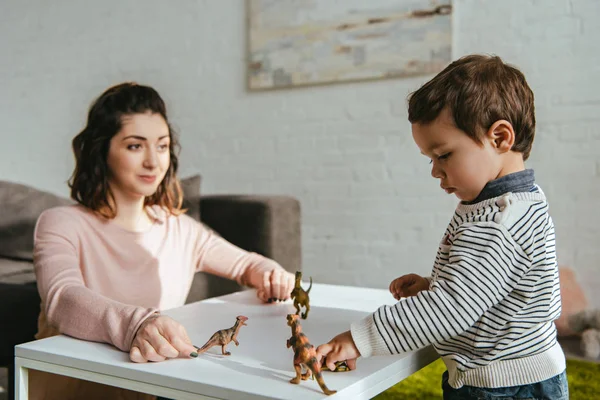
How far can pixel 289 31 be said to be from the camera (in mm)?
3283

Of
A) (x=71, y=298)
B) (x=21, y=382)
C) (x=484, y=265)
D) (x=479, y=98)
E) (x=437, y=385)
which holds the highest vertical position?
(x=479, y=98)

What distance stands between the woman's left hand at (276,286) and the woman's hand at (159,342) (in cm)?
46

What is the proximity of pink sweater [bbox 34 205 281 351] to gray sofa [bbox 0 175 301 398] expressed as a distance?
1.71ft

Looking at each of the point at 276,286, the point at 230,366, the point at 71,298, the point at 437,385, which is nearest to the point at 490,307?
the point at 230,366

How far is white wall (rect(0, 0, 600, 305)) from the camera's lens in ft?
8.79

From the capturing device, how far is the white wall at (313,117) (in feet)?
8.79

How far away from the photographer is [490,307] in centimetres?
90

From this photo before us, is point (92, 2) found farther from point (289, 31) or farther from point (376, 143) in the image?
point (376, 143)

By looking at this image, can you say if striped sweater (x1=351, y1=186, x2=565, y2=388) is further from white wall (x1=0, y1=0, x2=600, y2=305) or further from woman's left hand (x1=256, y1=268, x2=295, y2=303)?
white wall (x1=0, y1=0, x2=600, y2=305)

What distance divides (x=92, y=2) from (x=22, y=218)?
80.0 inches

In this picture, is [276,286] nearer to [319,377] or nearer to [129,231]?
[129,231]

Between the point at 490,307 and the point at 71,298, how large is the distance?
28.5 inches

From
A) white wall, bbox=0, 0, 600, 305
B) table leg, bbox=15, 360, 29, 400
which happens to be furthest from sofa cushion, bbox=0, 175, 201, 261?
table leg, bbox=15, 360, 29, 400

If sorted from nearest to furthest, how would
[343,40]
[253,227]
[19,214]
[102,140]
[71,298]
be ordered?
[71,298] → [102,140] → [253,227] → [19,214] → [343,40]
